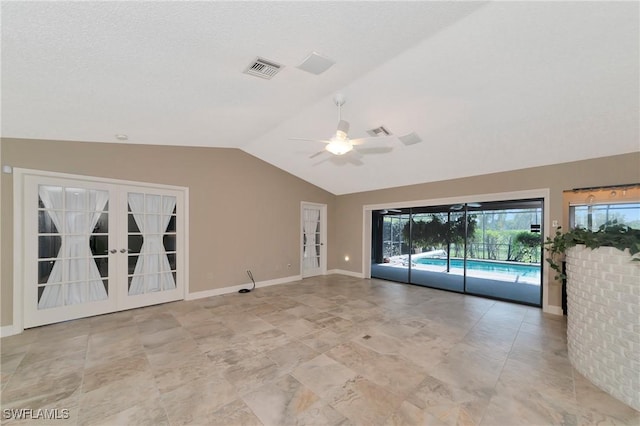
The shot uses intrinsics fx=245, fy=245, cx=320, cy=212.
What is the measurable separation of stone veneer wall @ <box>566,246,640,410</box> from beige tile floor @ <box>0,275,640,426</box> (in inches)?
6.5

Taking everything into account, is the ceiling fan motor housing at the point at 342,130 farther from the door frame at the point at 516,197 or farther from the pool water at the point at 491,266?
the pool water at the point at 491,266

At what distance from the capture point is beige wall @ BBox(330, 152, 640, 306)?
3.83 meters

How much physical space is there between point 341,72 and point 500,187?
4.12 metres

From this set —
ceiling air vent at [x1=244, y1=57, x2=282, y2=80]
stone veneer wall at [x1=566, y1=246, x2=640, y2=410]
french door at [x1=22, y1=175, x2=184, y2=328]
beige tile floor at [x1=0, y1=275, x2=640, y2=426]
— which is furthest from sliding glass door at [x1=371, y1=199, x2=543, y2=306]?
french door at [x1=22, y1=175, x2=184, y2=328]

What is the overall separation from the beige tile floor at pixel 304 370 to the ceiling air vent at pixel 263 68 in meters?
3.14

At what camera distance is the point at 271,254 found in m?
6.33

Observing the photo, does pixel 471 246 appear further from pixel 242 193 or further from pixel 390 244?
pixel 242 193

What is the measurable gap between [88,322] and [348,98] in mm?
5217

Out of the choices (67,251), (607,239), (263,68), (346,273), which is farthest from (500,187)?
(67,251)

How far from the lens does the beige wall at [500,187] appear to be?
383 centimetres

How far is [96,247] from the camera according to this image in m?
4.12

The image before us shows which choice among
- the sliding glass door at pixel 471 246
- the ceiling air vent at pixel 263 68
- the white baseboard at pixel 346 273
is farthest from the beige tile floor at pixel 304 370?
the ceiling air vent at pixel 263 68

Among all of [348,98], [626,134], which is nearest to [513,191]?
[626,134]

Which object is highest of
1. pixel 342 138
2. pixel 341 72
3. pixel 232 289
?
pixel 341 72
